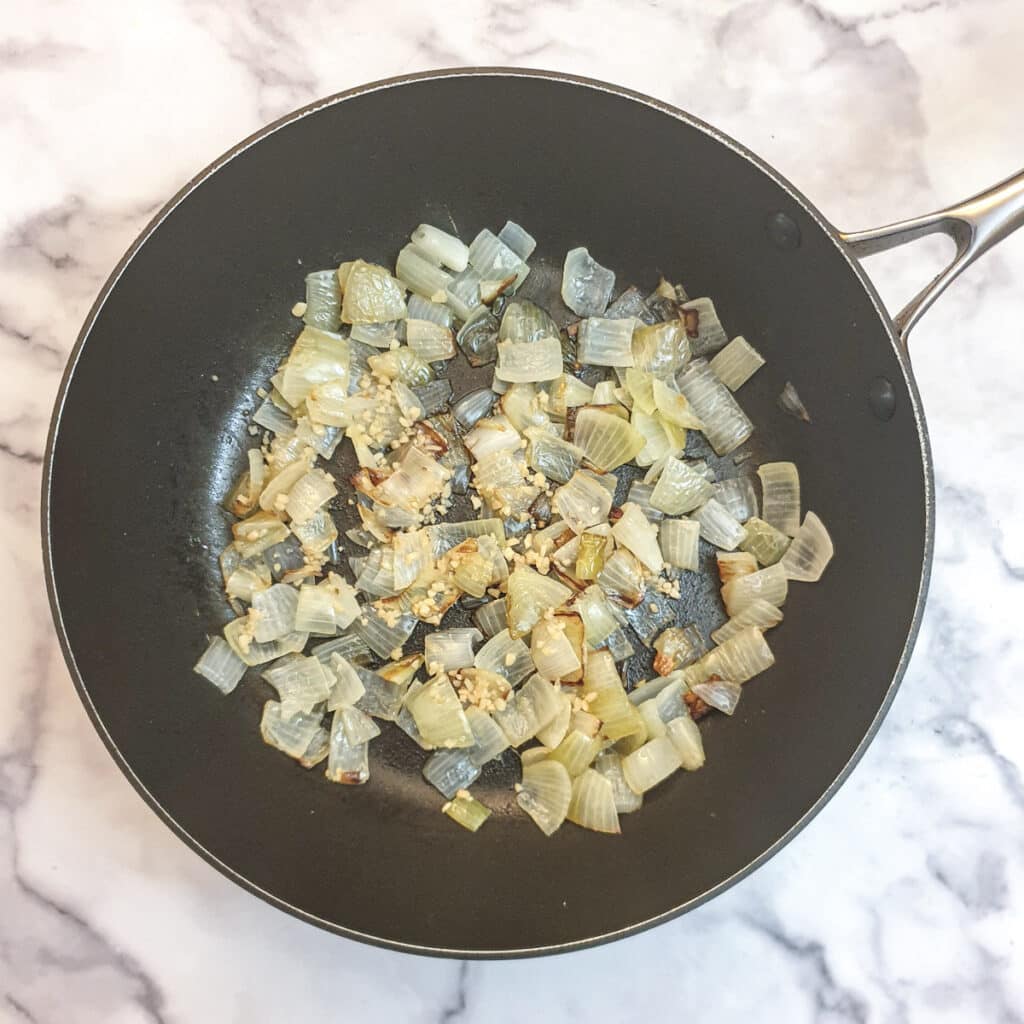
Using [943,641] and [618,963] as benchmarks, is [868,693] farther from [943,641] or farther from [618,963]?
[618,963]

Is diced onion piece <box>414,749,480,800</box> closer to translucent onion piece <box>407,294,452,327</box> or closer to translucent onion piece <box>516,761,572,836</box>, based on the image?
translucent onion piece <box>516,761,572,836</box>

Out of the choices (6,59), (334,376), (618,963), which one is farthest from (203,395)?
(618,963)

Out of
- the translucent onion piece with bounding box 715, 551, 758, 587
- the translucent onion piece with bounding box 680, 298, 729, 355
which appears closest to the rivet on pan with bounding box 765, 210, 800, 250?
the translucent onion piece with bounding box 680, 298, 729, 355

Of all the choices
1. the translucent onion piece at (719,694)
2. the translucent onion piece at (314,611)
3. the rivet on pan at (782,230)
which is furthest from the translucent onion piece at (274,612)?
the rivet on pan at (782,230)

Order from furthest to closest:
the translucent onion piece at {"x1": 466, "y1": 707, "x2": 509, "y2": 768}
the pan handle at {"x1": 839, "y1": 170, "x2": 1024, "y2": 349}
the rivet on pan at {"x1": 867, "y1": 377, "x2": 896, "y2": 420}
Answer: the translucent onion piece at {"x1": 466, "y1": 707, "x2": 509, "y2": 768}, the rivet on pan at {"x1": 867, "y1": 377, "x2": 896, "y2": 420}, the pan handle at {"x1": 839, "y1": 170, "x2": 1024, "y2": 349}

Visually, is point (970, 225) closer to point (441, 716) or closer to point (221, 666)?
point (441, 716)

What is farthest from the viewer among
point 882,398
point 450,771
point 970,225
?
point 450,771

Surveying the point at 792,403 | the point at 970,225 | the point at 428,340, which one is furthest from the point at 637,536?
the point at 970,225
